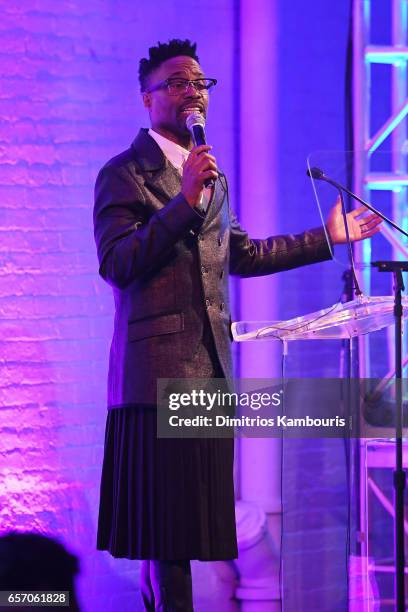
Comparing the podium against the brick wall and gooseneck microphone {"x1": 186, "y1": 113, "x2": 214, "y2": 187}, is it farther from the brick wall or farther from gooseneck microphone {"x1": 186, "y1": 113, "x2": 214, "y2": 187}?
the brick wall

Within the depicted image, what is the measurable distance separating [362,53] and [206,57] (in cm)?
57

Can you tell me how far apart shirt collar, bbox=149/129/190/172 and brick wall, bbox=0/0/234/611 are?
759 mm

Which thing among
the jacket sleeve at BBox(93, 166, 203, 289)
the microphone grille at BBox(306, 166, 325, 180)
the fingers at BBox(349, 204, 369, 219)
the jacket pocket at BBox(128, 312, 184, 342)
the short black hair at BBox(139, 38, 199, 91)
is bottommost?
the jacket pocket at BBox(128, 312, 184, 342)

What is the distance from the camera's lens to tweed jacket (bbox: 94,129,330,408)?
2.15 meters

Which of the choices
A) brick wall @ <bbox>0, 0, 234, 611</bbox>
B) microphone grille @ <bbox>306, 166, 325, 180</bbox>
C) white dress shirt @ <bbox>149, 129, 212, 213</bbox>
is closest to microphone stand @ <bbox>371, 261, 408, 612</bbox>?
microphone grille @ <bbox>306, 166, 325, 180</bbox>

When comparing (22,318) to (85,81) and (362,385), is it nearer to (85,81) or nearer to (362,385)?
(85,81)

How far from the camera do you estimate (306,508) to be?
231 cm

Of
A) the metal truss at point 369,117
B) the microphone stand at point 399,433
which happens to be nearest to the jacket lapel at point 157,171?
the microphone stand at point 399,433

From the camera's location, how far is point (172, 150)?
2.32 meters

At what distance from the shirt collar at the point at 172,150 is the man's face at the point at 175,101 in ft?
0.07

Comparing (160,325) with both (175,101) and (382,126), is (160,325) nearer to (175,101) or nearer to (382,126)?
(175,101)

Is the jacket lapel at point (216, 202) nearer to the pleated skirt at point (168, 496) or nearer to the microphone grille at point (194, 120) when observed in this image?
the microphone grille at point (194, 120)

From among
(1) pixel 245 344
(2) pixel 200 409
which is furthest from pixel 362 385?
(1) pixel 245 344

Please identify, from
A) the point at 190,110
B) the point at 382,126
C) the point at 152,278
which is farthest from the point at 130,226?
the point at 382,126
